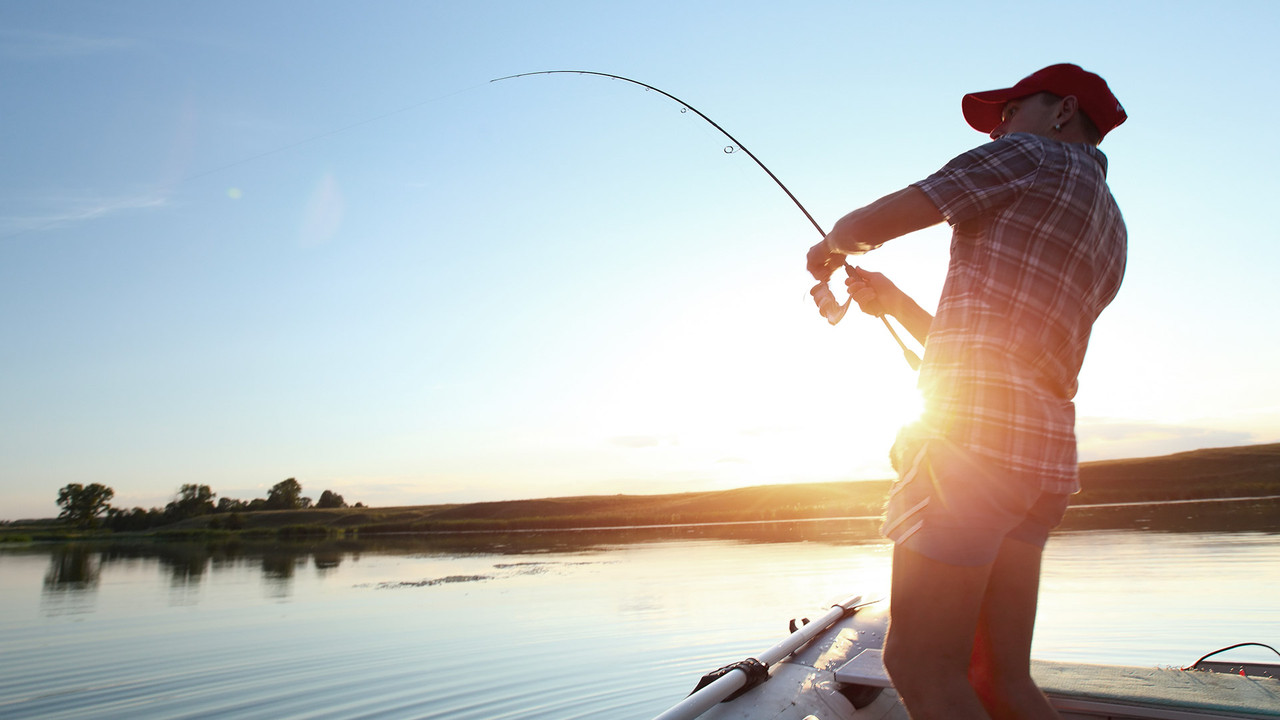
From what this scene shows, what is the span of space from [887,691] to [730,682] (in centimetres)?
87

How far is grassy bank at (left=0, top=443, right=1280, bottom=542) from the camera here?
4618cm

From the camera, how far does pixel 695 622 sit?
35.4ft

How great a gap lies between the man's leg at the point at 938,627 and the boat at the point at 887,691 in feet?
4.38

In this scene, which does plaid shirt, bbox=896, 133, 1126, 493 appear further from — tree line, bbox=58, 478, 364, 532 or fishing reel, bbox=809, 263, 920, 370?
tree line, bbox=58, 478, 364, 532

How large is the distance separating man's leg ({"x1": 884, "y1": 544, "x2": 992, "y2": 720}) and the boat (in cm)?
134

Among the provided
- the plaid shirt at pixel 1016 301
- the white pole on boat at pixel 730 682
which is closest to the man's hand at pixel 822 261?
the plaid shirt at pixel 1016 301

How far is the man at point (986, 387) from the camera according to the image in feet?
5.33

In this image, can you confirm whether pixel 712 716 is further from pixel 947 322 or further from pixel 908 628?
pixel 947 322

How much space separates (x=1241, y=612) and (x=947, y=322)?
33.8ft

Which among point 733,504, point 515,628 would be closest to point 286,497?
point 733,504

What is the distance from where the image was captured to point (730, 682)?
3.21 m

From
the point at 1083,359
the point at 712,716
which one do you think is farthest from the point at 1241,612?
the point at 1083,359

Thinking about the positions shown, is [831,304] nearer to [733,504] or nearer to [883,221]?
[883,221]

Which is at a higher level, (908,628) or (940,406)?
(940,406)
